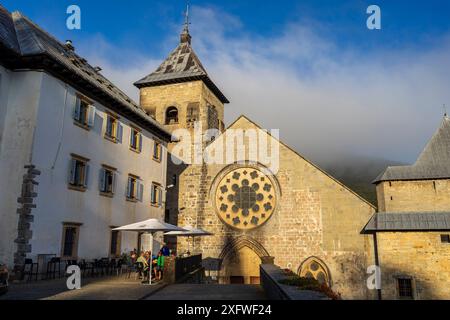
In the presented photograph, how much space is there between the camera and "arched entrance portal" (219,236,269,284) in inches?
898

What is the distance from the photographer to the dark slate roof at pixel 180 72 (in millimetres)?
33312

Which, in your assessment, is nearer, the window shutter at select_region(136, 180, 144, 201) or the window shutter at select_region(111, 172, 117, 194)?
the window shutter at select_region(111, 172, 117, 194)

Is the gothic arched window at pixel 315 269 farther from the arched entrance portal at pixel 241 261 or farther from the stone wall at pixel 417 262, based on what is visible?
the stone wall at pixel 417 262

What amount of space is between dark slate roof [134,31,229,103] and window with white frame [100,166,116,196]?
598 inches

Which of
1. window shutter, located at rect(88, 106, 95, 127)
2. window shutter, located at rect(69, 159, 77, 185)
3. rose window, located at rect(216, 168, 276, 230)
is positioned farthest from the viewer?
rose window, located at rect(216, 168, 276, 230)

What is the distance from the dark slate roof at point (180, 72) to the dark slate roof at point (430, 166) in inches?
705

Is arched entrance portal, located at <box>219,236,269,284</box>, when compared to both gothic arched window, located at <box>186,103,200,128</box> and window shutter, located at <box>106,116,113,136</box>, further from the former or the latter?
gothic arched window, located at <box>186,103,200,128</box>

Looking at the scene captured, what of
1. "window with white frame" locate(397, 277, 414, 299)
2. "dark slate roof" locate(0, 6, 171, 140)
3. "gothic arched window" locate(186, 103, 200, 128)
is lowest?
"window with white frame" locate(397, 277, 414, 299)

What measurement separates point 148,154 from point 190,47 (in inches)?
729

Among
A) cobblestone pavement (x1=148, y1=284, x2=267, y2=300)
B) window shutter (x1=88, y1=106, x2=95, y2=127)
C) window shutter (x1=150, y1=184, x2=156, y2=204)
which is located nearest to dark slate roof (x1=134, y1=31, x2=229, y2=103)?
window shutter (x1=150, y1=184, x2=156, y2=204)

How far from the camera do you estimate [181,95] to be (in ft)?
109

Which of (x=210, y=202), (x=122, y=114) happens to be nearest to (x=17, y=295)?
(x=122, y=114)

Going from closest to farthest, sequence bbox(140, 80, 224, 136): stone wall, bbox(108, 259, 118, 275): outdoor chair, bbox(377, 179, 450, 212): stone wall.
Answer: bbox(108, 259, 118, 275): outdoor chair → bbox(377, 179, 450, 212): stone wall → bbox(140, 80, 224, 136): stone wall

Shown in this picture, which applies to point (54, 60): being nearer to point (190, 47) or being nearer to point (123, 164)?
point (123, 164)
